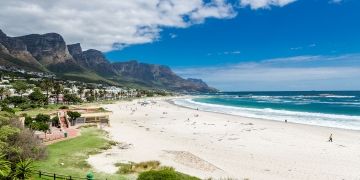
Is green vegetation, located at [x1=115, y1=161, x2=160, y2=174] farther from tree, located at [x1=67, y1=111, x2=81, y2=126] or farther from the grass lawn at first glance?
tree, located at [x1=67, y1=111, x2=81, y2=126]

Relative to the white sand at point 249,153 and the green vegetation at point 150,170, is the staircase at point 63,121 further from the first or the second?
the green vegetation at point 150,170

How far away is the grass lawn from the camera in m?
25.0

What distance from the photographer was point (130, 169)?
2623cm

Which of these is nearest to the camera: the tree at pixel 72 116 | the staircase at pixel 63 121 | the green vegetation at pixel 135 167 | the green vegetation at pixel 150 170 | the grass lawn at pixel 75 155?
the green vegetation at pixel 150 170

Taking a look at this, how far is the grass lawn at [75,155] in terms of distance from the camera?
25.0 meters

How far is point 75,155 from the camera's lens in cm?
3103

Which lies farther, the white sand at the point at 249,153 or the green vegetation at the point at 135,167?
the white sand at the point at 249,153

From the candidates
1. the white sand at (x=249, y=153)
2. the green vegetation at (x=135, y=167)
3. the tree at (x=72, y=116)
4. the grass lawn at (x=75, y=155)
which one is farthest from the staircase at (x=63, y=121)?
the green vegetation at (x=135, y=167)

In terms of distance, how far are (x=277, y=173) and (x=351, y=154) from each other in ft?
40.8

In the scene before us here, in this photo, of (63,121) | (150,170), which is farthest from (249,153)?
(63,121)

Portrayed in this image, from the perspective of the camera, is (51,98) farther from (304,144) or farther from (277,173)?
(277,173)

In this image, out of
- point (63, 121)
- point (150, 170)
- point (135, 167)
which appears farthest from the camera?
point (63, 121)

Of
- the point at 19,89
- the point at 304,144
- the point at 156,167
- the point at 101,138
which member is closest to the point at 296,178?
the point at 156,167

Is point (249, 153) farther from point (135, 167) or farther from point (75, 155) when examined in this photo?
point (75, 155)
